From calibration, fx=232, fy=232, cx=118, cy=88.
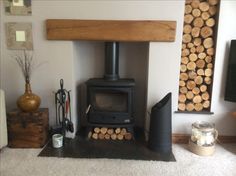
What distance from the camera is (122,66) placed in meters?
2.95

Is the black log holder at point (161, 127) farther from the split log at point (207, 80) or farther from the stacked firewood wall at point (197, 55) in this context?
the split log at point (207, 80)

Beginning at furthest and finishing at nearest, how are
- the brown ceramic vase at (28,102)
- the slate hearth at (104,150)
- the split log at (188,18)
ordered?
the split log at (188,18)
the brown ceramic vase at (28,102)
the slate hearth at (104,150)

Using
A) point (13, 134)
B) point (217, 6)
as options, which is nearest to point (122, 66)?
point (217, 6)

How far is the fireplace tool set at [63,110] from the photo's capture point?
8.34 feet

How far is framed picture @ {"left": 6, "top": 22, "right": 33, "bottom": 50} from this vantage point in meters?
2.52

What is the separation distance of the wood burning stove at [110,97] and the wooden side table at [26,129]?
1.76 feet

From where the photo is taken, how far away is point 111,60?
105 inches

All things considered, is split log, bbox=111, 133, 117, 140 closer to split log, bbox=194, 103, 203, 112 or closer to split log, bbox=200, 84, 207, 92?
split log, bbox=194, 103, 203, 112

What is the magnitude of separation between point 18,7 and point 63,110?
1.21 meters

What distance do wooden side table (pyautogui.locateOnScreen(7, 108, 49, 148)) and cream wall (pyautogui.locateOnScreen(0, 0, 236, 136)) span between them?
30cm

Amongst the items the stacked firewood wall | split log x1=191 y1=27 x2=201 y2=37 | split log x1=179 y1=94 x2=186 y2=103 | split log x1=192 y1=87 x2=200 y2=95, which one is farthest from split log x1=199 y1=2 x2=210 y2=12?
split log x1=179 y1=94 x2=186 y2=103

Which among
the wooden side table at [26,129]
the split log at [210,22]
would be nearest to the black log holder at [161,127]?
the split log at [210,22]

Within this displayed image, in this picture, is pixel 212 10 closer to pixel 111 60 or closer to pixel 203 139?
pixel 111 60

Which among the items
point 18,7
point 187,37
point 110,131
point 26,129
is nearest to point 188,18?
point 187,37
